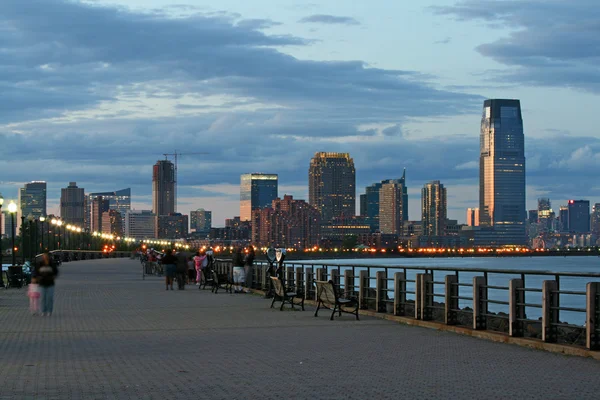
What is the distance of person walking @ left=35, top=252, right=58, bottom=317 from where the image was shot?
22219 millimetres

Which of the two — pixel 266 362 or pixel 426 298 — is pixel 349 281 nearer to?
pixel 426 298

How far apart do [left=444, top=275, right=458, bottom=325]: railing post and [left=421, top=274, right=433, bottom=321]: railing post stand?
3.50 feet

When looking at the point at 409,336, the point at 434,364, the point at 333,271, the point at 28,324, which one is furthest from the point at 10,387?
the point at 333,271

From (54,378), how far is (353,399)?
379 cm

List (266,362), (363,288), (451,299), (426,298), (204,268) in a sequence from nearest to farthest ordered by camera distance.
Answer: (266,362), (451,299), (426,298), (363,288), (204,268)

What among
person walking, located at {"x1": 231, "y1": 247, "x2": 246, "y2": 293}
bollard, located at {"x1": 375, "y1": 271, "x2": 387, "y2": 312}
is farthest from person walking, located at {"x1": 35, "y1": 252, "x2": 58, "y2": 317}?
person walking, located at {"x1": 231, "y1": 247, "x2": 246, "y2": 293}

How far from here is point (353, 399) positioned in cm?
987

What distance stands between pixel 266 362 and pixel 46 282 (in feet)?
36.0

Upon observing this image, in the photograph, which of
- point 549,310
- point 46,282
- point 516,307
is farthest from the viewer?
point 46,282

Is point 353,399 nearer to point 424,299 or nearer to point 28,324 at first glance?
point 424,299

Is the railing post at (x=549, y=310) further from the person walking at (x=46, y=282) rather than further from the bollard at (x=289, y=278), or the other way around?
the bollard at (x=289, y=278)

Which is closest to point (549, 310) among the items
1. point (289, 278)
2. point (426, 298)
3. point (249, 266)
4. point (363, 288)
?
point (426, 298)

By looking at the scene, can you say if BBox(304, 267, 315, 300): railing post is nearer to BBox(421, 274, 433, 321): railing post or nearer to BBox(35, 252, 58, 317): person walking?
BBox(35, 252, 58, 317): person walking

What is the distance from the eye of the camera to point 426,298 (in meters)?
19.0
